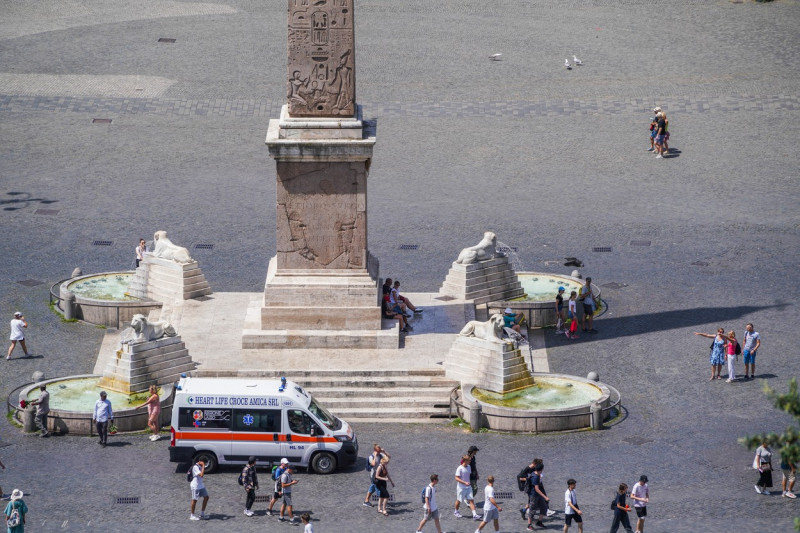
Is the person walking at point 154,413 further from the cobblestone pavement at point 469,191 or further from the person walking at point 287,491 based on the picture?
the person walking at point 287,491

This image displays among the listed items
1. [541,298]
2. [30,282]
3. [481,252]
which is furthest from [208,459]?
[30,282]

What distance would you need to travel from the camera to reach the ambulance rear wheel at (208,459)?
116ft

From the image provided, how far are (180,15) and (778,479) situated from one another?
42542mm

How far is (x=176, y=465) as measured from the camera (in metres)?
35.7

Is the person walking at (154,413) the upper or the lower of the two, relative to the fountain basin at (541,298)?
lower

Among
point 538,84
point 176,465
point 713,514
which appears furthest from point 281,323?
point 538,84

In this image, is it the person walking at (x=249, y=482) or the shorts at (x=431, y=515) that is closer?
the shorts at (x=431, y=515)

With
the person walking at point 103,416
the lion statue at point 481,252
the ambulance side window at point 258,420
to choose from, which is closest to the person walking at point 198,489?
the ambulance side window at point 258,420

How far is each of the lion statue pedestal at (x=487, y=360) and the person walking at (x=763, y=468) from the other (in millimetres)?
6819

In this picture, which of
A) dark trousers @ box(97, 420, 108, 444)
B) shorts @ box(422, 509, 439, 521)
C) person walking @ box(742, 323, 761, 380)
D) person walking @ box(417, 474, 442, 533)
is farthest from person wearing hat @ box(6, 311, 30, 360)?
person walking @ box(742, 323, 761, 380)

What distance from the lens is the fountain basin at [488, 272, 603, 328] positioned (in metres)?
44.5

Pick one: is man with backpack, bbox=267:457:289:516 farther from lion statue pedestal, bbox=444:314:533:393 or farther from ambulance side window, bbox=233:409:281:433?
lion statue pedestal, bbox=444:314:533:393

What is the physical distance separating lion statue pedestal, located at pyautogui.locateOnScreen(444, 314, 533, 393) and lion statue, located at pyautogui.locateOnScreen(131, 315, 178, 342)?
21.0 ft

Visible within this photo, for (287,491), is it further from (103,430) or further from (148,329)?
(148,329)
